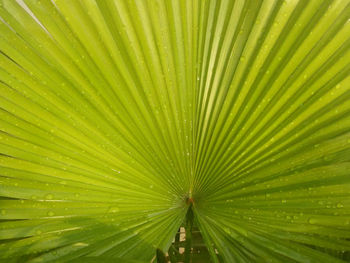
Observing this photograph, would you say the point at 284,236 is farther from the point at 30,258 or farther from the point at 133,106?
the point at 30,258

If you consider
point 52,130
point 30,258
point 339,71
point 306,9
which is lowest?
point 30,258

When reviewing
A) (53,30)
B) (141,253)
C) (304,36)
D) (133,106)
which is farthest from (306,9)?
(141,253)

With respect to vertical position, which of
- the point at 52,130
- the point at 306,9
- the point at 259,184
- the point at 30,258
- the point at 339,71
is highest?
the point at 306,9

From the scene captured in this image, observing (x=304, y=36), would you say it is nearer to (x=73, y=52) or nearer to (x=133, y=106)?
(x=133, y=106)

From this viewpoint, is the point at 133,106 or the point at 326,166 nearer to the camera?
the point at 326,166

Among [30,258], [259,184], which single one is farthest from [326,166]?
[30,258]

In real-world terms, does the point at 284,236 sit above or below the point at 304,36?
below
